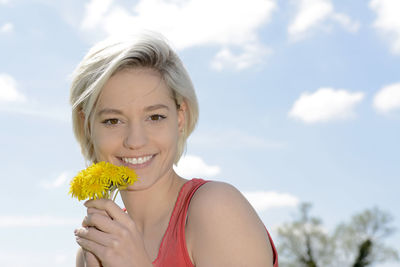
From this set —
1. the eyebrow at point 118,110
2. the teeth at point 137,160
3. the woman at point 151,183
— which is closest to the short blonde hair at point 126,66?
the woman at point 151,183

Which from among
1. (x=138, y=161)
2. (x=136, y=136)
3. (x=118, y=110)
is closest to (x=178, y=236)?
(x=138, y=161)

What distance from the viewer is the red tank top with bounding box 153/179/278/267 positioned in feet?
11.0

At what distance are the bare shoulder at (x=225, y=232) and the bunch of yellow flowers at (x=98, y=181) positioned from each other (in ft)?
1.92

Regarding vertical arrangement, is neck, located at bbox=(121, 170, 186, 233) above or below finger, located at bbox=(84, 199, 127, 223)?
above

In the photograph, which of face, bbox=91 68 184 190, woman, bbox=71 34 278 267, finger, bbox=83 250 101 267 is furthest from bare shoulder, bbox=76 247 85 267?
finger, bbox=83 250 101 267

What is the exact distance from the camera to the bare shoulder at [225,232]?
315 centimetres

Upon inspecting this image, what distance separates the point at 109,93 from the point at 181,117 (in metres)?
0.73

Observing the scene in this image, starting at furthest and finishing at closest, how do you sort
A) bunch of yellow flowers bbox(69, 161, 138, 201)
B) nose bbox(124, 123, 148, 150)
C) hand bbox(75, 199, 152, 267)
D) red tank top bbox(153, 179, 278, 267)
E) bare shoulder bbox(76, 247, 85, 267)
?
bare shoulder bbox(76, 247, 85, 267), nose bbox(124, 123, 148, 150), red tank top bbox(153, 179, 278, 267), bunch of yellow flowers bbox(69, 161, 138, 201), hand bbox(75, 199, 152, 267)

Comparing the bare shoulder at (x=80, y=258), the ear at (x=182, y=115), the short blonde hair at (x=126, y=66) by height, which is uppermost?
the short blonde hair at (x=126, y=66)

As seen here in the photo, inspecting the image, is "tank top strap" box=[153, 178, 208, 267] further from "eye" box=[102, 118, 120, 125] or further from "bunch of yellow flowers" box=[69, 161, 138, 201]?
"eye" box=[102, 118, 120, 125]

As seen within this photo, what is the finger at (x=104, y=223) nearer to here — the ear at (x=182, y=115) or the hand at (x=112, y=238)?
the hand at (x=112, y=238)

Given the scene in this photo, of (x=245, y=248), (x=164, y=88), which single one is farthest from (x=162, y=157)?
(x=245, y=248)

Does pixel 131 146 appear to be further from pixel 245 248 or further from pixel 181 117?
pixel 245 248

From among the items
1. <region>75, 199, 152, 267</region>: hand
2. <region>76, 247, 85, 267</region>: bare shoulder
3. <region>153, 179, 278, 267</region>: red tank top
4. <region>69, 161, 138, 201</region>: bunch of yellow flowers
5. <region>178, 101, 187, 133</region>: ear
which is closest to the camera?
<region>75, 199, 152, 267</region>: hand
